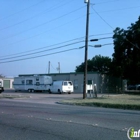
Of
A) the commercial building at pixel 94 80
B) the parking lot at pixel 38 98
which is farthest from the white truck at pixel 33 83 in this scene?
the parking lot at pixel 38 98

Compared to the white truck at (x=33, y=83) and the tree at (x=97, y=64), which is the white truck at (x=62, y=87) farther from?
the tree at (x=97, y=64)

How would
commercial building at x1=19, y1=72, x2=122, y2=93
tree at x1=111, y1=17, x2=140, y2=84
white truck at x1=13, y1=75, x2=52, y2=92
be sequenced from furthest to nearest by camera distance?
commercial building at x1=19, y1=72, x2=122, y2=93 < white truck at x1=13, y1=75, x2=52, y2=92 < tree at x1=111, y1=17, x2=140, y2=84

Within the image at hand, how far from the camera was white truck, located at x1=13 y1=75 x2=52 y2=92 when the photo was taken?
1857 inches

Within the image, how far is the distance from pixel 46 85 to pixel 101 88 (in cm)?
1053

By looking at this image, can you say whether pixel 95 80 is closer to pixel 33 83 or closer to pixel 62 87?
pixel 62 87

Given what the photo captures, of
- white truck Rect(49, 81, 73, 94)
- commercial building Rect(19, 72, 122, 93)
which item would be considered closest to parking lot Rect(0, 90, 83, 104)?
white truck Rect(49, 81, 73, 94)

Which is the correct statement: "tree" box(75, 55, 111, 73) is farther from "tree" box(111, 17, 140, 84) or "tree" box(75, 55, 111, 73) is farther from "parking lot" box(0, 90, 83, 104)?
"parking lot" box(0, 90, 83, 104)

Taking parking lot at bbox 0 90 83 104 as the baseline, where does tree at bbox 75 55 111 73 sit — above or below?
above

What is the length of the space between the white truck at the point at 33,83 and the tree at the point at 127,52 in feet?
42.2

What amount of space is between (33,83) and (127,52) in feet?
58.3

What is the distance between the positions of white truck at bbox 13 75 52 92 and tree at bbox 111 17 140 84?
1285 centimetres

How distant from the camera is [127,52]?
159ft

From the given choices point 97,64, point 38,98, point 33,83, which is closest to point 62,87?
point 33,83

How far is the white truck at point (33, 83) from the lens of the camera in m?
47.2
